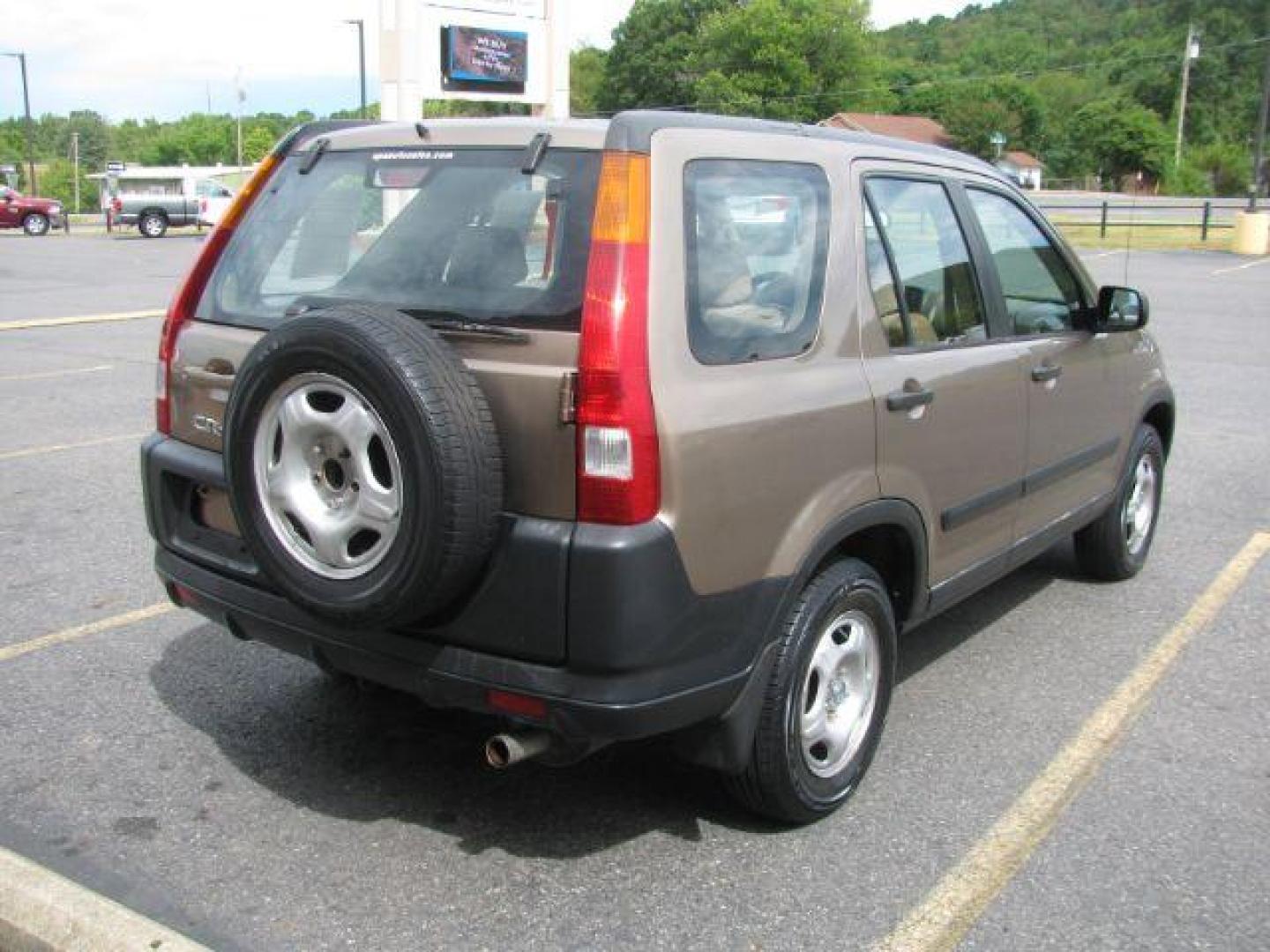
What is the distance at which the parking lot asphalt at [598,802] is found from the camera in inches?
116

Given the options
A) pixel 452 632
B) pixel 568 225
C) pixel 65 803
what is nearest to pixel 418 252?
pixel 568 225

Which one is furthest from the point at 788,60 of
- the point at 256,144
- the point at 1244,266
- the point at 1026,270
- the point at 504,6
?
the point at 1026,270

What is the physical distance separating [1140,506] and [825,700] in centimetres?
292

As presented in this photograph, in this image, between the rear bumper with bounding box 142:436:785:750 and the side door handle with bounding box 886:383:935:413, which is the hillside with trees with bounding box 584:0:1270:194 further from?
the rear bumper with bounding box 142:436:785:750

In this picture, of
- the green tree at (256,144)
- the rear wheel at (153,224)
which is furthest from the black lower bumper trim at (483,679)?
the green tree at (256,144)

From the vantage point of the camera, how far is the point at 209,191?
4134 centimetres

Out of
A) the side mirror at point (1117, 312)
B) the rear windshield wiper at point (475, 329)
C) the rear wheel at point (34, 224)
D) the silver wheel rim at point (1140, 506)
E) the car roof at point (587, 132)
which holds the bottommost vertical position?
the silver wheel rim at point (1140, 506)

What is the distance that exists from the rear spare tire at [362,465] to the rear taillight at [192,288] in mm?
711

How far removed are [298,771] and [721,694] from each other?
55.7 inches

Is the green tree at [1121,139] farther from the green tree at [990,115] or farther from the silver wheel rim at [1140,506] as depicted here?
the silver wheel rim at [1140,506]

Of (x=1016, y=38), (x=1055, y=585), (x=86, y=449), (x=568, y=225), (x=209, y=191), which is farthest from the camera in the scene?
(x=1016, y=38)

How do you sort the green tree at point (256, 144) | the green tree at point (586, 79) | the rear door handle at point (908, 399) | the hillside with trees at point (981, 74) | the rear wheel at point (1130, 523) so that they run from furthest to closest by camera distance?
the green tree at point (586, 79)
the green tree at point (256, 144)
the hillside with trees at point (981, 74)
the rear wheel at point (1130, 523)
the rear door handle at point (908, 399)

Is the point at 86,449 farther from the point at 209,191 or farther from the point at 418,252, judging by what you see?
the point at 209,191

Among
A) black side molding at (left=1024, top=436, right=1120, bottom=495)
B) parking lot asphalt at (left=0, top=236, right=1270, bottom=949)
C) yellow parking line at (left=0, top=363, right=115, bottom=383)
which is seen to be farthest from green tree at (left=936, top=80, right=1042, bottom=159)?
parking lot asphalt at (left=0, top=236, right=1270, bottom=949)
